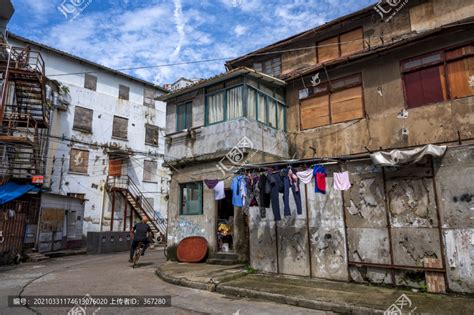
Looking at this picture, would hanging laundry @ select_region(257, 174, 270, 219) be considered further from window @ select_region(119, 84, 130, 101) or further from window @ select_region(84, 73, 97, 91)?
window @ select_region(119, 84, 130, 101)

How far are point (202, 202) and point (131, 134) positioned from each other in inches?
735

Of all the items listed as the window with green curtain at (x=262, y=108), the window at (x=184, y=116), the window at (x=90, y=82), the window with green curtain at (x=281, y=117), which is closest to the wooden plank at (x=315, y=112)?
the window with green curtain at (x=281, y=117)

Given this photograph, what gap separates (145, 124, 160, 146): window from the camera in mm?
32062

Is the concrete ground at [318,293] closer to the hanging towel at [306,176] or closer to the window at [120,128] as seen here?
the hanging towel at [306,176]

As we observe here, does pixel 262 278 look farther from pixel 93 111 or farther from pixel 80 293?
pixel 93 111

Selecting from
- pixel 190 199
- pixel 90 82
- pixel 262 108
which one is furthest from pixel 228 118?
pixel 90 82

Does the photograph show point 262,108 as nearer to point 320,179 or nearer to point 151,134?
point 320,179

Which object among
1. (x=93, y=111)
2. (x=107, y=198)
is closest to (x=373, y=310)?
(x=107, y=198)

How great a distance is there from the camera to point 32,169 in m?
20.0

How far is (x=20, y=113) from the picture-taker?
65.7ft

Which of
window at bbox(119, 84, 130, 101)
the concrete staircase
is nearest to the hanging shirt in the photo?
the concrete staircase

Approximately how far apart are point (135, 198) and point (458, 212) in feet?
83.9

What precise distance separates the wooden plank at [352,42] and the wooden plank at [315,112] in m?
2.58

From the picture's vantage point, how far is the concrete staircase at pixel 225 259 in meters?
12.7
